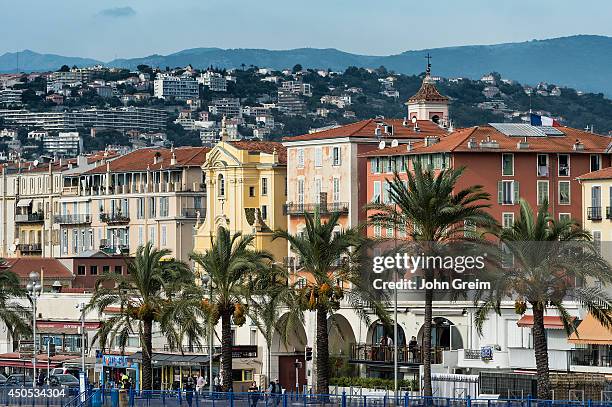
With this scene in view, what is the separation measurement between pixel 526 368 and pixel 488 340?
4.88 m

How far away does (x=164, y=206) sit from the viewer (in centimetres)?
16200

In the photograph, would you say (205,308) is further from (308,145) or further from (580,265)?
(308,145)

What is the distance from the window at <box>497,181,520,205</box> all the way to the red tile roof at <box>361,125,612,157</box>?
77.9 inches

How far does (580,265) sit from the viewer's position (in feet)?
270

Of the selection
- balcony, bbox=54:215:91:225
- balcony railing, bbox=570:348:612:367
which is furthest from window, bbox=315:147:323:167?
balcony, bbox=54:215:91:225

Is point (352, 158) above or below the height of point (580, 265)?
above

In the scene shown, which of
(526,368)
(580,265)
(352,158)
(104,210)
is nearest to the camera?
(580,265)

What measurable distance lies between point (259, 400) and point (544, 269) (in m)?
12.8

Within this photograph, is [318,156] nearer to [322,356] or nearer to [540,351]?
[322,356]

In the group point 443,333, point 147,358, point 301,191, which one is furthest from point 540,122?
point 147,358

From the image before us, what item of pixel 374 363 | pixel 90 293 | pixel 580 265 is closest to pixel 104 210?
pixel 90 293

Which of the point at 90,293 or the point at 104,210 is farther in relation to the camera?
the point at 104,210

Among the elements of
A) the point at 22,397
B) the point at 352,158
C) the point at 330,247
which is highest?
the point at 352,158

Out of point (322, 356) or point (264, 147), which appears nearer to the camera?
point (322, 356)
